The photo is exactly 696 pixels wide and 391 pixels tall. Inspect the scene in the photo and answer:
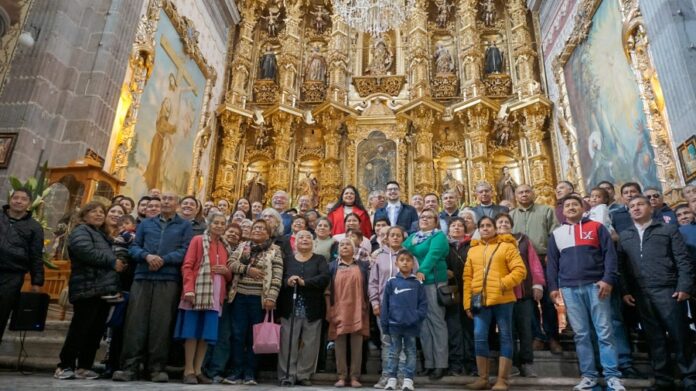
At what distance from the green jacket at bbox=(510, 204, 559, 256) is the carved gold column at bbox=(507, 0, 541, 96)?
8.42 metres

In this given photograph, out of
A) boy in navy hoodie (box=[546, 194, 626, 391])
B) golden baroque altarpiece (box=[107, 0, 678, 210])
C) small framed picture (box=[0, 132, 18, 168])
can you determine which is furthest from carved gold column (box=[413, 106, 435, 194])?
small framed picture (box=[0, 132, 18, 168])

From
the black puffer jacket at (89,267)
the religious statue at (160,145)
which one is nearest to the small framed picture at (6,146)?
the religious statue at (160,145)

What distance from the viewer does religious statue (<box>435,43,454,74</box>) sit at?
14086 mm

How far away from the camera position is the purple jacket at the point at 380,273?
4.23 meters

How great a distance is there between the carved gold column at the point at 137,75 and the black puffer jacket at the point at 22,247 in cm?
396

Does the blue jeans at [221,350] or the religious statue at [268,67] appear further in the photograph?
the religious statue at [268,67]

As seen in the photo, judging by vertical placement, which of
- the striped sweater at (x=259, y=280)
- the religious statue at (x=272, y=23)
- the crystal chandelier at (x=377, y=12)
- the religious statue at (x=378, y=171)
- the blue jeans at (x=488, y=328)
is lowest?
the blue jeans at (x=488, y=328)

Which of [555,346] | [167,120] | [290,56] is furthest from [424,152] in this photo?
[555,346]

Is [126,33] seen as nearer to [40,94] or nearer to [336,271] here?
[40,94]

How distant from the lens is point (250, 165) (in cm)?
1368

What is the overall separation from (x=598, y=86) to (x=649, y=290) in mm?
7247

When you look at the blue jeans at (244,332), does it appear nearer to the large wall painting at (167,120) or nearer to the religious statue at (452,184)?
the large wall painting at (167,120)

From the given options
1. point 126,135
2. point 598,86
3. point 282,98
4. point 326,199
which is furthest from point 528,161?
point 126,135

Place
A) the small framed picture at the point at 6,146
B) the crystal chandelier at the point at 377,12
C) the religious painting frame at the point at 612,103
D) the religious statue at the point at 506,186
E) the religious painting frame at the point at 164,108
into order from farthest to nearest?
the religious statue at the point at 506,186 < the crystal chandelier at the point at 377,12 < the religious painting frame at the point at 164,108 < the religious painting frame at the point at 612,103 < the small framed picture at the point at 6,146
